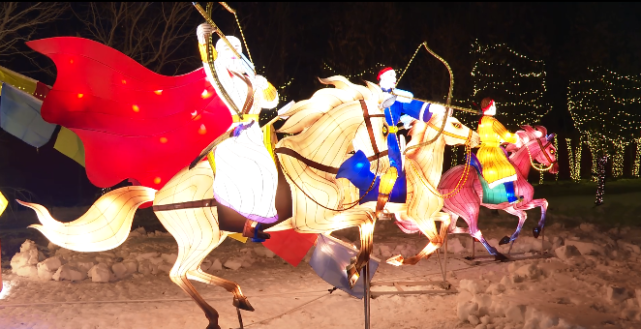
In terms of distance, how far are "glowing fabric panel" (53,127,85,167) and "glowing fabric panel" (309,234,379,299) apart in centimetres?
229

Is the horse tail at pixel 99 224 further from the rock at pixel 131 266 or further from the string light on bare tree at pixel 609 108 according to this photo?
the string light on bare tree at pixel 609 108

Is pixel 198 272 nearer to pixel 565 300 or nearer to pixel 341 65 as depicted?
pixel 565 300

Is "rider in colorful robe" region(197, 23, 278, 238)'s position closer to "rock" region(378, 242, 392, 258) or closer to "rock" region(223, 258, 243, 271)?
"rock" region(223, 258, 243, 271)

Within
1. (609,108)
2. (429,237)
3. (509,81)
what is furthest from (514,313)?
(609,108)

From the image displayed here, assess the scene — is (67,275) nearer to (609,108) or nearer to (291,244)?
(291,244)

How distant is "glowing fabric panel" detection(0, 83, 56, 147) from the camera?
421cm

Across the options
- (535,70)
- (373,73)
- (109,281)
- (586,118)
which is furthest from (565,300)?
(586,118)

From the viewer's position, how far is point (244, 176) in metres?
3.89

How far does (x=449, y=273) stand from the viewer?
6.85 meters

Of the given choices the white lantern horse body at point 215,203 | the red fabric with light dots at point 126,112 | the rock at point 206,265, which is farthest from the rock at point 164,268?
the white lantern horse body at point 215,203

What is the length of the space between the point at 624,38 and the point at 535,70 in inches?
194

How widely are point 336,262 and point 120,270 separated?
3.49 metres

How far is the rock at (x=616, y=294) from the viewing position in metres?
5.16

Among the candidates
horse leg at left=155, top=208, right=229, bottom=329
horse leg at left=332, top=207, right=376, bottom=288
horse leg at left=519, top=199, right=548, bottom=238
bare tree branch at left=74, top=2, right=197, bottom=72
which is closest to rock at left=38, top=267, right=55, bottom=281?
horse leg at left=155, top=208, right=229, bottom=329
